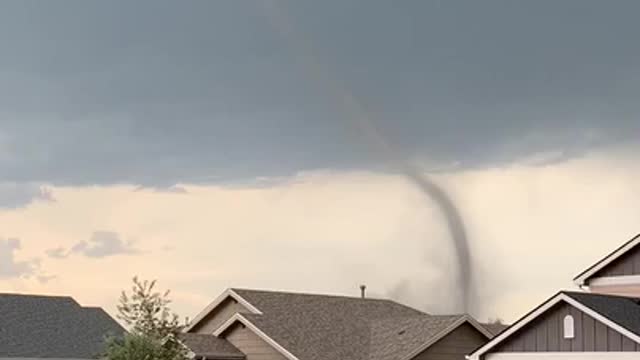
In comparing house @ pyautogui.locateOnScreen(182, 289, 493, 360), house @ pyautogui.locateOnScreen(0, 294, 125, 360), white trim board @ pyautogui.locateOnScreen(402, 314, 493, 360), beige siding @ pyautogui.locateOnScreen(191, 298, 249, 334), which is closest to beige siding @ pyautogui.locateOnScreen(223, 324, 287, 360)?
house @ pyautogui.locateOnScreen(182, 289, 493, 360)

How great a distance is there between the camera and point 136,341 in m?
40.6

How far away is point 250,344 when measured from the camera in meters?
52.1

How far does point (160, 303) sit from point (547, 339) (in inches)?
510

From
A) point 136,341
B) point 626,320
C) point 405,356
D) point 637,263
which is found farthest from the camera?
point 405,356

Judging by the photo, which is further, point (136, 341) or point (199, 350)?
point (199, 350)

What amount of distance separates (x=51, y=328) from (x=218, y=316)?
7.18m

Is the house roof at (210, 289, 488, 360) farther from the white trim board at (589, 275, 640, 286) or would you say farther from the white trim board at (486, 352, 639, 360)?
the white trim board at (486, 352, 639, 360)

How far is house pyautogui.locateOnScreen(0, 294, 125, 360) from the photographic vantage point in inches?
2021

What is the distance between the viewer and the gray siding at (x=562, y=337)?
33219mm

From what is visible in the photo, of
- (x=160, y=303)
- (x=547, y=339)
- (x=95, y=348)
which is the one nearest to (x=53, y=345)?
(x=95, y=348)

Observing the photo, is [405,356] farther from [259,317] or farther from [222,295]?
[222,295]

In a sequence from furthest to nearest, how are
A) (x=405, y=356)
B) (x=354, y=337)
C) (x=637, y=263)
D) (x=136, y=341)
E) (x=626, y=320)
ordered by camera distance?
1. (x=354, y=337)
2. (x=405, y=356)
3. (x=136, y=341)
4. (x=637, y=263)
5. (x=626, y=320)

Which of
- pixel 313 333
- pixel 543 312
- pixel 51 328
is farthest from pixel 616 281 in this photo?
pixel 51 328

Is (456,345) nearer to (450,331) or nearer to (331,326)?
(450,331)
